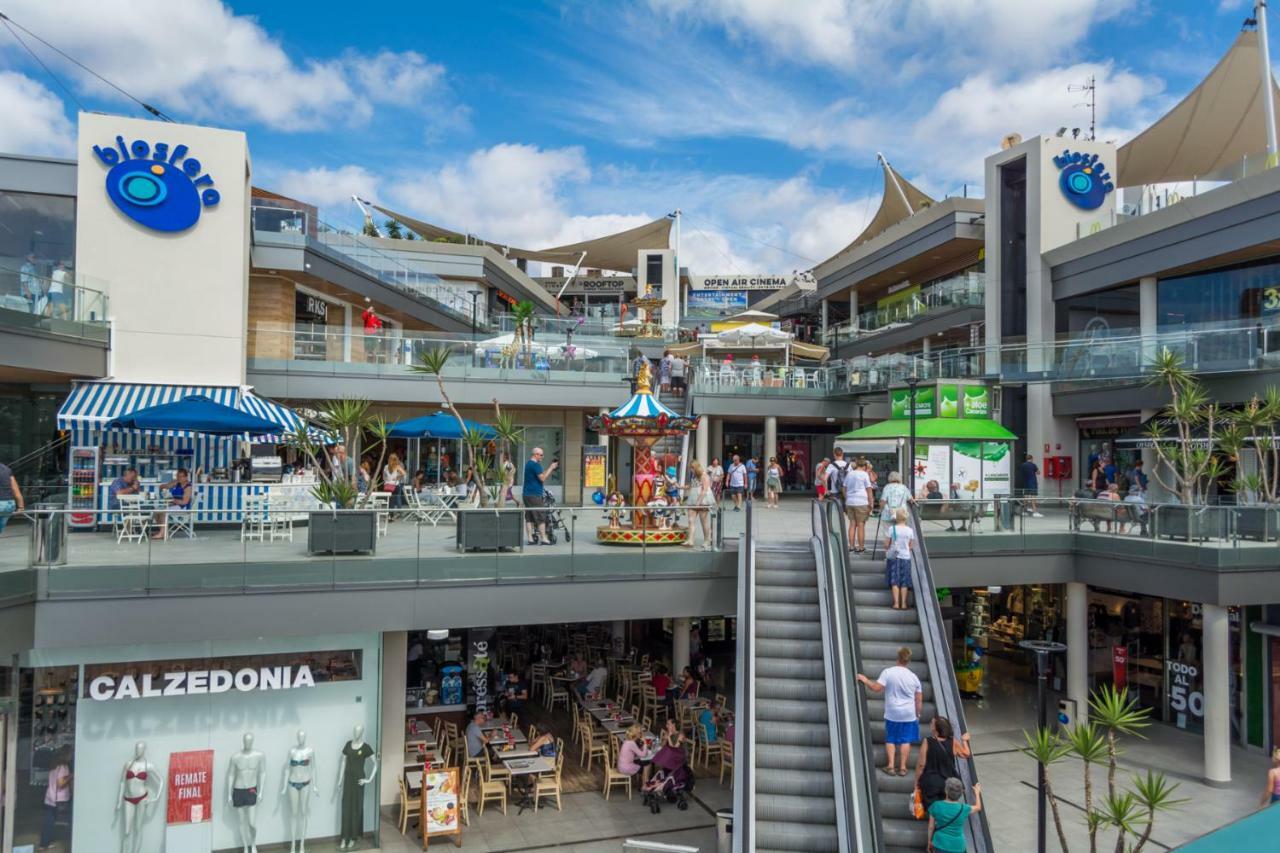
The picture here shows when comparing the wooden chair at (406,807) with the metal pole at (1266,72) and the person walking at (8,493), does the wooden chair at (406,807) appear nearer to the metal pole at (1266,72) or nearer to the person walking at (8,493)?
the person walking at (8,493)

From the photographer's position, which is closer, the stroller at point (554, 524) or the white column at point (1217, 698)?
the stroller at point (554, 524)

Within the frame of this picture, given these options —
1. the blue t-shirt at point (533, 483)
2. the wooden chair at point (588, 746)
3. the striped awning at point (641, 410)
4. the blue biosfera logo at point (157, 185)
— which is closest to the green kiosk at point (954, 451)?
the striped awning at point (641, 410)

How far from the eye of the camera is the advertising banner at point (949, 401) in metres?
21.2

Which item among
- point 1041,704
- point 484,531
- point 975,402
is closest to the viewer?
point 1041,704

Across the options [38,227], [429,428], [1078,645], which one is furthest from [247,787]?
[1078,645]

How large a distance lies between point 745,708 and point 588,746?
16.0 feet

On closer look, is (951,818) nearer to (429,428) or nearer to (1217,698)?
(1217,698)

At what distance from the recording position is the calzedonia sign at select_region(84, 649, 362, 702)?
11008 mm

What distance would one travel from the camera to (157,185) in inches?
707

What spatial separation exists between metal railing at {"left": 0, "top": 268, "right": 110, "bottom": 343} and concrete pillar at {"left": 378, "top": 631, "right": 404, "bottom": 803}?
8642 mm

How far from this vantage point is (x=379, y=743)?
40.2 ft

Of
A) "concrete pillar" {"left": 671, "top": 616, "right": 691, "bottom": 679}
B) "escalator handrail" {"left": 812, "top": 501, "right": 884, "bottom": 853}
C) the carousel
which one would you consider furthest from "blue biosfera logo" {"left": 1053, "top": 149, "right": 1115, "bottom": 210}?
"escalator handrail" {"left": 812, "top": 501, "right": 884, "bottom": 853}

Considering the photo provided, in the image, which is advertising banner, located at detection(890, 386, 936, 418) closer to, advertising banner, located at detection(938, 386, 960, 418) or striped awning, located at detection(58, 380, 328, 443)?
advertising banner, located at detection(938, 386, 960, 418)

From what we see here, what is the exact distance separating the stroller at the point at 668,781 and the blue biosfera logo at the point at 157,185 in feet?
46.5
